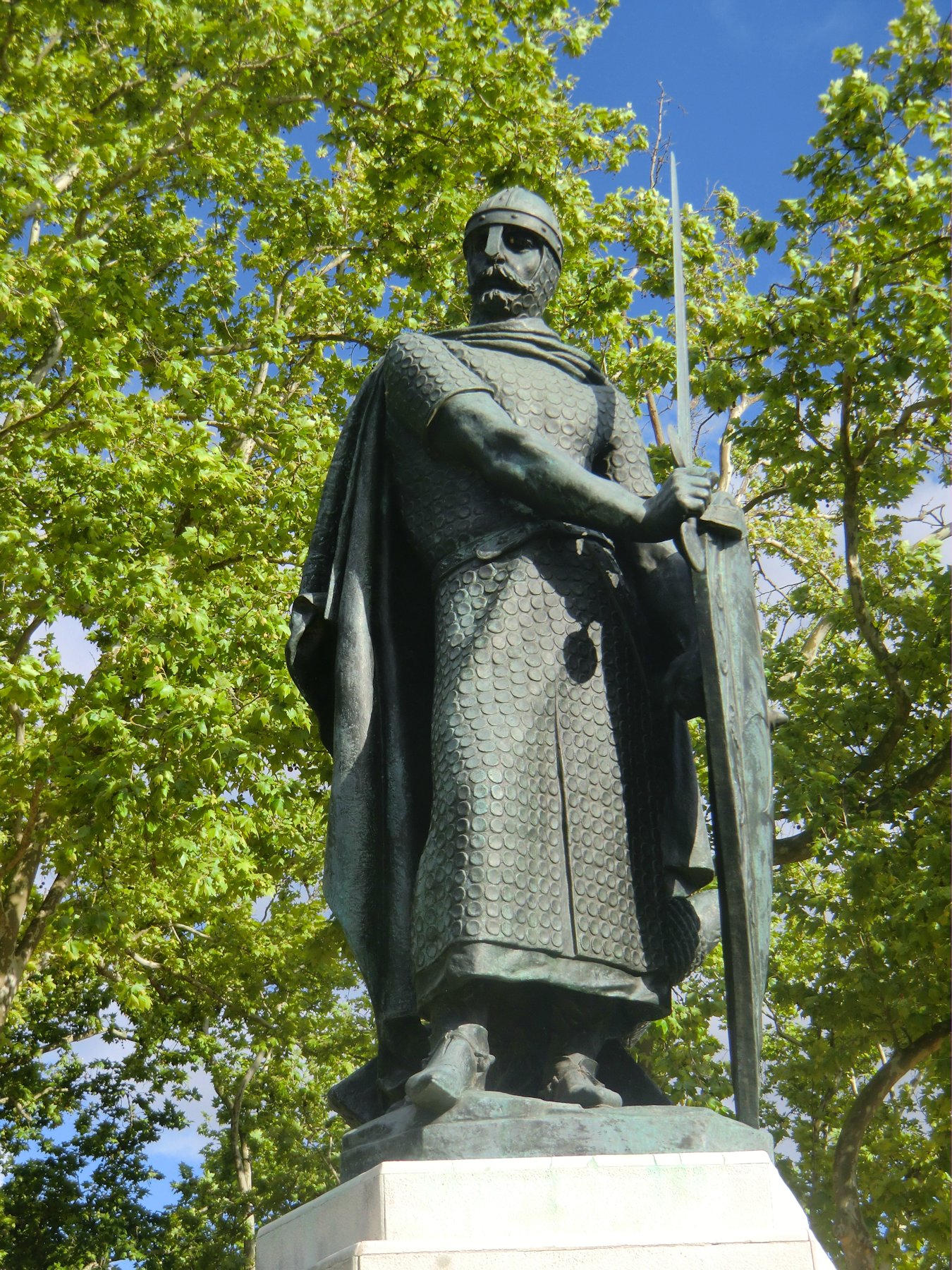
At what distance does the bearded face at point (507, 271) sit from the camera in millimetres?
4262

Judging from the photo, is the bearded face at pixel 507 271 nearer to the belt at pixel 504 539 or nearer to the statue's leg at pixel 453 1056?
the belt at pixel 504 539

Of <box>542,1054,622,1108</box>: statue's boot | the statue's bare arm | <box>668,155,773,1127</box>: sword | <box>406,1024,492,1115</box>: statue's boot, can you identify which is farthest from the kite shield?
→ <box>406,1024,492,1115</box>: statue's boot

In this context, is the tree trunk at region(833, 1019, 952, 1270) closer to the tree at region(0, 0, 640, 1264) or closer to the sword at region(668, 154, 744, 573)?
the tree at region(0, 0, 640, 1264)

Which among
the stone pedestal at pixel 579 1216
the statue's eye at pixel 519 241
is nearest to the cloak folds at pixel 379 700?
the statue's eye at pixel 519 241

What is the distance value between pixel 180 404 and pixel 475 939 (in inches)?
423

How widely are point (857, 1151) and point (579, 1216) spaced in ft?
36.5

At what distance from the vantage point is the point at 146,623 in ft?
36.6

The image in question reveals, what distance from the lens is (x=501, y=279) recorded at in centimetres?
429

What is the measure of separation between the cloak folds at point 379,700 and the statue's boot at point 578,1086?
44 centimetres

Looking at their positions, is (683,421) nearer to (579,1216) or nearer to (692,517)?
(692,517)

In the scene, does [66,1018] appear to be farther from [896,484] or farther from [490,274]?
[490,274]

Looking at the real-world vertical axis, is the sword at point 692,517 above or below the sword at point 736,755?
above

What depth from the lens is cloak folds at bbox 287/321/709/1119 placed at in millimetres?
3656

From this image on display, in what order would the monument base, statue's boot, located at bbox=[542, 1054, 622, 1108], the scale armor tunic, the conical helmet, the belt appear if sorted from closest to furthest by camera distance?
the monument base, statue's boot, located at bbox=[542, 1054, 622, 1108], the scale armor tunic, the belt, the conical helmet
